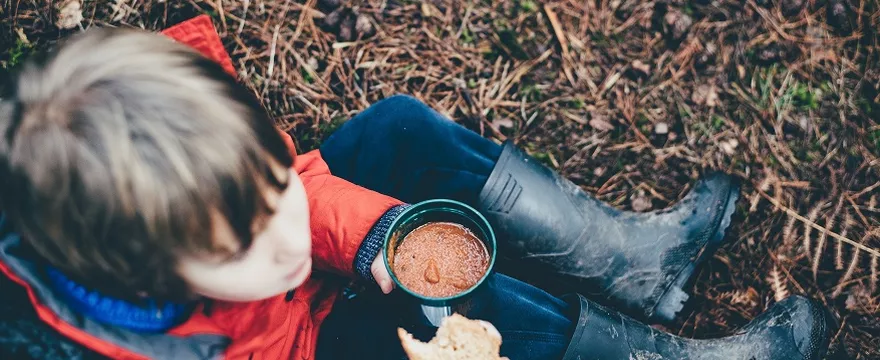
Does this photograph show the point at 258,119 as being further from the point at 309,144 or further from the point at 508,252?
the point at 309,144

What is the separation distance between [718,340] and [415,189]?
1101 mm

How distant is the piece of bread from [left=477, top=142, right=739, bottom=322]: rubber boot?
0.39m

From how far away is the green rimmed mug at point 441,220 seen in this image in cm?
137

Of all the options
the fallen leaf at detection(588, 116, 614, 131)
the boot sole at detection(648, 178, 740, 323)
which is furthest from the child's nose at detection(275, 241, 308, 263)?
the fallen leaf at detection(588, 116, 614, 131)

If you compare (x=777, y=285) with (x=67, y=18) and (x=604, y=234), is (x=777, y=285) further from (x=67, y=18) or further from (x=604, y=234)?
(x=67, y=18)

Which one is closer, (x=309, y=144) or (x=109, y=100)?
(x=109, y=100)

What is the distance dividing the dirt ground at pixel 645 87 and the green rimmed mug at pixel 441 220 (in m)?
0.86

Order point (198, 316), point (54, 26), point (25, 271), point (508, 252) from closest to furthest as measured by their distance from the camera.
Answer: point (25, 271)
point (198, 316)
point (508, 252)
point (54, 26)

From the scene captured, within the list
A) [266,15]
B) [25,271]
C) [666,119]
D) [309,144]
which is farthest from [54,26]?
[666,119]

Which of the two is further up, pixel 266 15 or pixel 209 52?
pixel 209 52

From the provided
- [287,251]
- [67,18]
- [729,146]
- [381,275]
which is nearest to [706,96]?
[729,146]

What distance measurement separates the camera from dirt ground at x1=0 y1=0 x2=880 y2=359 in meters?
2.19

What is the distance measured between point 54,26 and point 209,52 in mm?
1014

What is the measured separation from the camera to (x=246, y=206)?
3.25 ft
